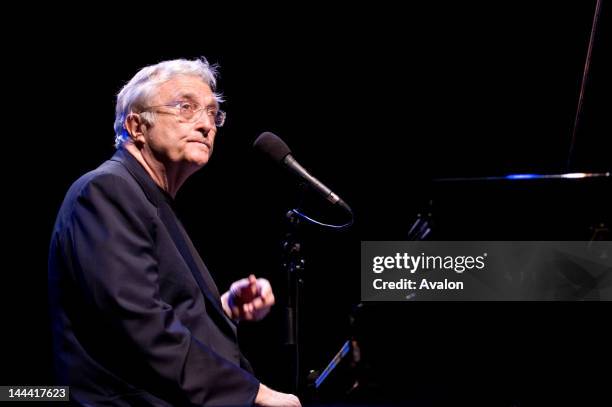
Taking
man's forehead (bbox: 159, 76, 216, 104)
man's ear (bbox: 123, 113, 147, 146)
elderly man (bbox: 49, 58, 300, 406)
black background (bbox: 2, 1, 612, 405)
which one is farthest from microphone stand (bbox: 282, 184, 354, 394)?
black background (bbox: 2, 1, 612, 405)

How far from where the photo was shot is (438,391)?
4.23m

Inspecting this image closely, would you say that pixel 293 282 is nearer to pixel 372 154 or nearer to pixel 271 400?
pixel 271 400

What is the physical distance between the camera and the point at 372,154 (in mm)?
5059

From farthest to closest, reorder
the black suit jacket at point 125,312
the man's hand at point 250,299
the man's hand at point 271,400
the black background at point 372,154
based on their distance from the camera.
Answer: the black background at point 372,154 → the man's hand at point 250,299 → the man's hand at point 271,400 → the black suit jacket at point 125,312

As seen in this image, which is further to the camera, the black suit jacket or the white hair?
the white hair

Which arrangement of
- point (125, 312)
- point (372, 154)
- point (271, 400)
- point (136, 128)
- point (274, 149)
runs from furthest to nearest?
point (372, 154), point (274, 149), point (136, 128), point (271, 400), point (125, 312)

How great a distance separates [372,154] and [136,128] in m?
3.47

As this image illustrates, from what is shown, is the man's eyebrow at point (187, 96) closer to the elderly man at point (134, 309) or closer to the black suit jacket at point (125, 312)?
the elderly man at point (134, 309)

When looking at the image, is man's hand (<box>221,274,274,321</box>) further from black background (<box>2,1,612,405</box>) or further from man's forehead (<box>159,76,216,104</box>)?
black background (<box>2,1,612,405</box>)

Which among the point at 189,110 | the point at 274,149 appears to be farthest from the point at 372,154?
the point at 189,110

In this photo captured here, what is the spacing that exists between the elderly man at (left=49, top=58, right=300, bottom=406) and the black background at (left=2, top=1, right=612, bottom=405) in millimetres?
1880

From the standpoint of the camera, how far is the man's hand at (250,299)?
5.81 feet

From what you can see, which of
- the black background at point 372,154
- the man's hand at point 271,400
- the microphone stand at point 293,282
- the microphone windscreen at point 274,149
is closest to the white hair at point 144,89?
the microphone windscreen at point 274,149

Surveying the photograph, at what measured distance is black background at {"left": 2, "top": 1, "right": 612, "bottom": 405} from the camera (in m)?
3.18
